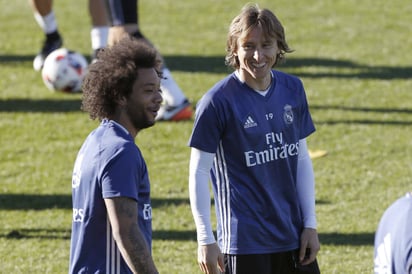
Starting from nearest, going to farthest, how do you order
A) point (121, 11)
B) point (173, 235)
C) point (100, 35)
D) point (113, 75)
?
point (113, 75), point (173, 235), point (121, 11), point (100, 35)

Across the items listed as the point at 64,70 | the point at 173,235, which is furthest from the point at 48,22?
the point at 173,235

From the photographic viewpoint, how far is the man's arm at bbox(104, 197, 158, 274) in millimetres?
4184

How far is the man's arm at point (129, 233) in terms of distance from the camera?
13.7ft

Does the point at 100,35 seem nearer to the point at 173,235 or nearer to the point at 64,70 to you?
the point at 64,70

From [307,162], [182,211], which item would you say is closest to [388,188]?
[182,211]

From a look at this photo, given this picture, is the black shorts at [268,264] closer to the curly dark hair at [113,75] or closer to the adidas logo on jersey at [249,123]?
the adidas logo on jersey at [249,123]

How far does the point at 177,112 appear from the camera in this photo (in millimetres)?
10109

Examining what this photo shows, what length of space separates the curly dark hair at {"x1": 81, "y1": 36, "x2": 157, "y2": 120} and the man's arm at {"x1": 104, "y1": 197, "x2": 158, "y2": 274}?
424 millimetres

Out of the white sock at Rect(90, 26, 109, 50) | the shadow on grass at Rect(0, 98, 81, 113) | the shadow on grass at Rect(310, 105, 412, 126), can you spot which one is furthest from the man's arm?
the shadow on grass at Rect(0, 98, 81, 113)

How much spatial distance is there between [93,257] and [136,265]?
0.22m

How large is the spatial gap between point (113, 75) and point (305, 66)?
7977 mm

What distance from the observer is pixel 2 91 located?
11391 millimetres

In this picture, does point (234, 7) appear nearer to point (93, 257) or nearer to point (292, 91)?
point (292, 91)

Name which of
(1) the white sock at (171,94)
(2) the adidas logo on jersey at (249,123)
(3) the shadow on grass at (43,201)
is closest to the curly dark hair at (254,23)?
(2) the adidas logo on jersey at (249,123)
